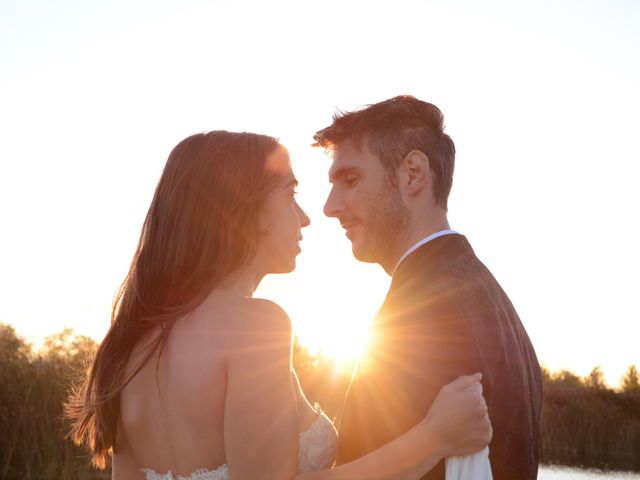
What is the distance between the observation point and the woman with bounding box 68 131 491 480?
9.62ft

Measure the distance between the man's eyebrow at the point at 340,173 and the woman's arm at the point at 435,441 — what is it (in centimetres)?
144

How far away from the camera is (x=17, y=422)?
32.2ft

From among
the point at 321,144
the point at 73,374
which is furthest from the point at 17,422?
the point at 321,144

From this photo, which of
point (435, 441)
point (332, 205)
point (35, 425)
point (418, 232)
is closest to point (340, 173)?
point (332, 205)

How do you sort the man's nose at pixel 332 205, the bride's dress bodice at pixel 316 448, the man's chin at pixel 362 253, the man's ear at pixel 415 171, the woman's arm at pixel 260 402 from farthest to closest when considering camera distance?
the man's nose at pixel 332 205 → the man's chin at pixel 362 253 → the man's ear at pixel 415 171 → the bride's dress bodice at pixel 316 448 → the woman's arm at pixel 260 402

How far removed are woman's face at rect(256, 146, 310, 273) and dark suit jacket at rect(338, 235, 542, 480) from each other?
0.50 meters

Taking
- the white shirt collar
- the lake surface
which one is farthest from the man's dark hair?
the lake surface

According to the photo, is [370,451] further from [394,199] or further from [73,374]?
[73,374]

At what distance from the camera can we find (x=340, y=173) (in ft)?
14.3

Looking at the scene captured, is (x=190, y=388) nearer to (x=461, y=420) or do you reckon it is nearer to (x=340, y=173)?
(x=461, y=420)

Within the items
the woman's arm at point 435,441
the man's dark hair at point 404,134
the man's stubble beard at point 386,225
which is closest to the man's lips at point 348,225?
the man's stubble beard at point 386,225

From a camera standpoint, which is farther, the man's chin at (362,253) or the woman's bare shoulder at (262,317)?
the man's chin at (362,253)

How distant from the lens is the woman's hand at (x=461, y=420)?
3141mm

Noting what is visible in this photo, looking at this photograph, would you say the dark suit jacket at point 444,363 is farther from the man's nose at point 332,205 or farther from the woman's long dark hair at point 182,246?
the man's nose at point 332,205
